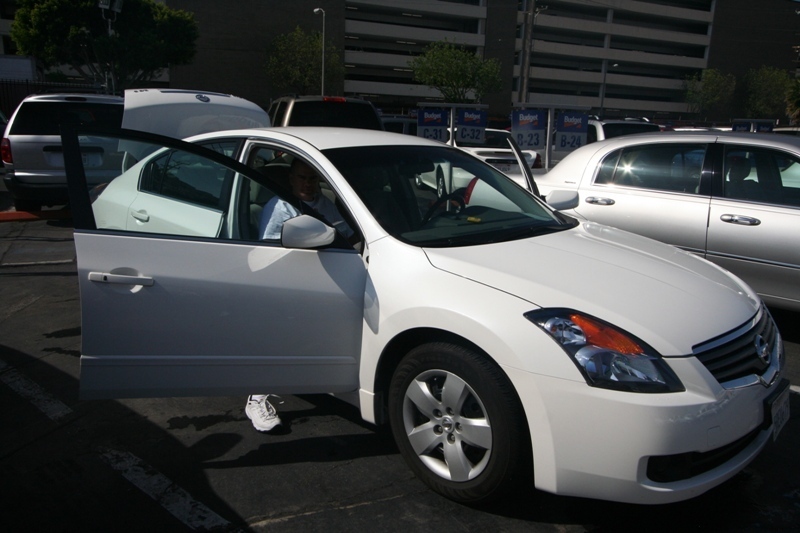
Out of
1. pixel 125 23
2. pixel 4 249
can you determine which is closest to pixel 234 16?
pixel 125 23

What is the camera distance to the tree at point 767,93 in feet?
216

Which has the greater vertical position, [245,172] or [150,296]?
[245,172]

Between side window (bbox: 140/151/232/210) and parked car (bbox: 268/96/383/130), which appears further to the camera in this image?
parked car (bbox: 268/96/383/130)

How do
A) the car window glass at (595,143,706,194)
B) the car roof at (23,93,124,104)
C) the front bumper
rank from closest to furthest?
the front bumper < the car window glass at (595,143,706,194) < the car roof at (23,93,124,104)

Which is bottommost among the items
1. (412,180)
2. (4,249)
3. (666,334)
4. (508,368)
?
(4,249)

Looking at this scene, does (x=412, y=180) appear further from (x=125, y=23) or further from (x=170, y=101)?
(x=125, y=23)

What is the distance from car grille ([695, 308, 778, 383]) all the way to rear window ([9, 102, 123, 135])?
334 inches

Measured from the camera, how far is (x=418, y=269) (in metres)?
2.94

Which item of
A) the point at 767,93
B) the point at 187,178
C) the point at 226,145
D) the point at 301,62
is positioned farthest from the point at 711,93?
the point at 187,178

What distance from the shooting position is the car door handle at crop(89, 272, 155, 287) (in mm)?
2891

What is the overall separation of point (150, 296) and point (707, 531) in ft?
8.58

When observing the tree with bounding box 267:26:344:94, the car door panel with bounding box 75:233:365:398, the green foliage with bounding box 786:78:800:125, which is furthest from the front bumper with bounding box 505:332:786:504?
the tree with bounding box 267:26:344:94

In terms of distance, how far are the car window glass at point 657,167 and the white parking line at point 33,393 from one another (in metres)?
4.80

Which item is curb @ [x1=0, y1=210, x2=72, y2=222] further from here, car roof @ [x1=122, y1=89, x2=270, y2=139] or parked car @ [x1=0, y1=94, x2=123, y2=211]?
parked car @ [x1=0, y1=94, x2=123, y2=211]
